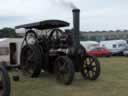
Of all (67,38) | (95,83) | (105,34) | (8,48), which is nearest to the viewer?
(95,83)

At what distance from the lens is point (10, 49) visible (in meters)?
14.1

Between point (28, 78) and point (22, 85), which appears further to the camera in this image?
point (28, 78)

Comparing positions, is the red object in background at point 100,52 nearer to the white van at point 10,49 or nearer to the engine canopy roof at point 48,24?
the white van at point 10,49

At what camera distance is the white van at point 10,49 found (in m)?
13.3

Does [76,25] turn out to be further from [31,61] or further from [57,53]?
[31,61]

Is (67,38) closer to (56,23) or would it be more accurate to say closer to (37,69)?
(56,23)

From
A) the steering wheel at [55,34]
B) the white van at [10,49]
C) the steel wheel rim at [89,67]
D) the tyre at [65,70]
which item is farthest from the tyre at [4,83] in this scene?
the white van at [10,49]

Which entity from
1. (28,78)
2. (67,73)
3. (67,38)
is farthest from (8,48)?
(67,73)

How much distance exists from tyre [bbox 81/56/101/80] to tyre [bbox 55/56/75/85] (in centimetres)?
92

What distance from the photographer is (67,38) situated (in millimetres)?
9742

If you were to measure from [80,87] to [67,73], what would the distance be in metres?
0.71

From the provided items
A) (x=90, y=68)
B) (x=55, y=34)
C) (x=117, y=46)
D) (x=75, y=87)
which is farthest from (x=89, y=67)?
(x=117, y=46)

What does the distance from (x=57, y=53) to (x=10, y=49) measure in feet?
16.0

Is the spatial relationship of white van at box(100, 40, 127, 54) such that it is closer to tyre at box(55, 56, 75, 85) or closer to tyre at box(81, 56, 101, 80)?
tyre at box(81, 56, 101, 80)
